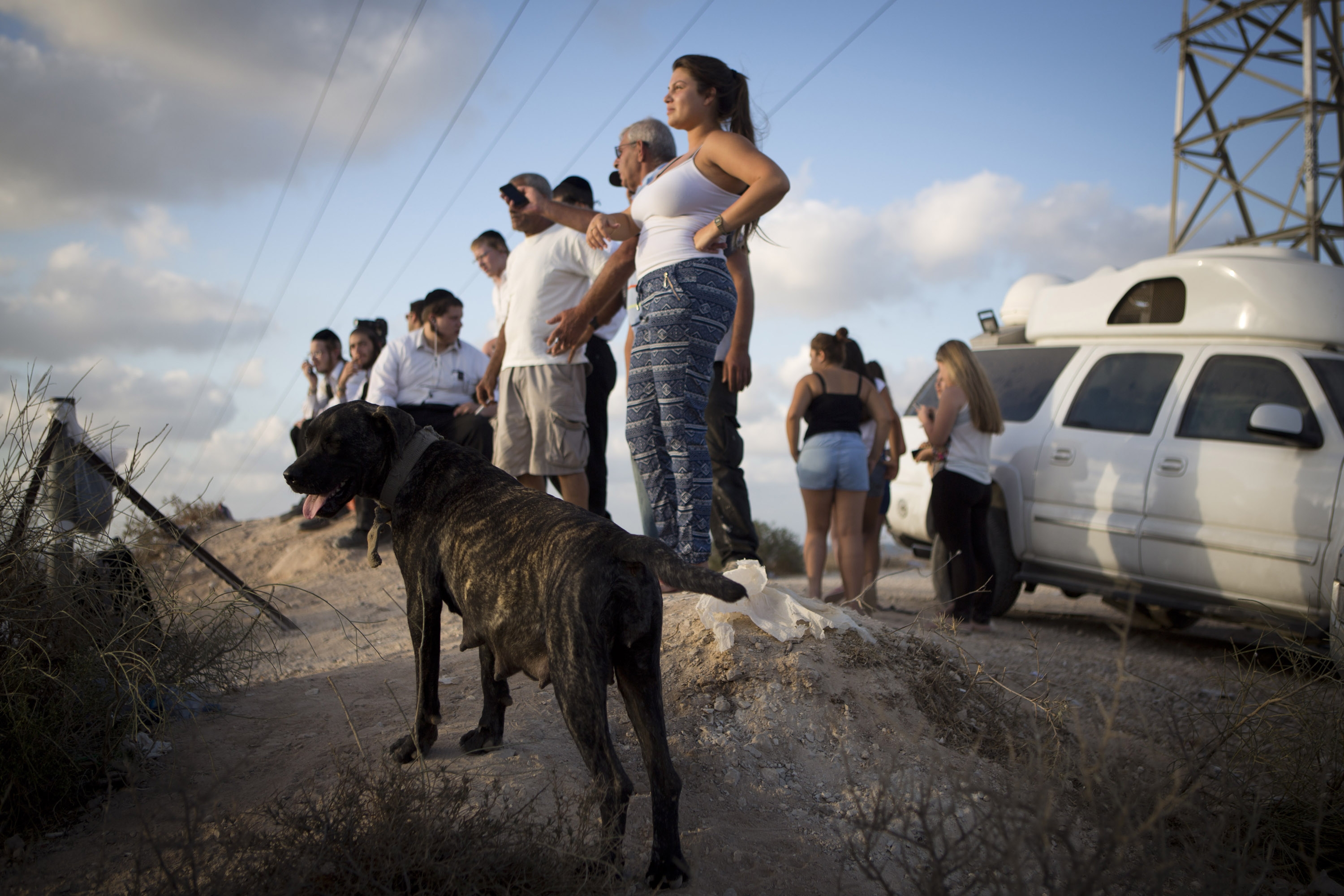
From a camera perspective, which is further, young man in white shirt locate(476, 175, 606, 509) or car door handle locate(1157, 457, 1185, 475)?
car door handle locate(1157, 457, 1185, 475)

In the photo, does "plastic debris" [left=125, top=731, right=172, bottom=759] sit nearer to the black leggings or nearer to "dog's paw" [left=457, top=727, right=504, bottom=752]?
"dog's paw" [left=457, top=727, right=504, bottom=752]

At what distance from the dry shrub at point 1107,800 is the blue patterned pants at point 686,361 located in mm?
1267

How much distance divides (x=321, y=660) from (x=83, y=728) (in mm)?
2060

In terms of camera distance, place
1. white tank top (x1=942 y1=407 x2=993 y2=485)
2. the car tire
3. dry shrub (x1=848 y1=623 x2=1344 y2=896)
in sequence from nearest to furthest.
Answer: dry shrub (x1=848 y1=623 x2=1344 y2=896) < white tank top (x1=942 y1=407 x2=993 y2=485) < the car tire

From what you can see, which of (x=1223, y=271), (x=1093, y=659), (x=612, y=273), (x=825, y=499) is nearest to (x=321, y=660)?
(x=612, y=273)

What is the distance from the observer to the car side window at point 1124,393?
241 inches

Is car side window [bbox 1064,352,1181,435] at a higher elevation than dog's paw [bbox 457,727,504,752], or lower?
higher

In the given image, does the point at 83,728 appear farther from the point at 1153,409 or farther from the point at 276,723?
→ the point at 1153,409

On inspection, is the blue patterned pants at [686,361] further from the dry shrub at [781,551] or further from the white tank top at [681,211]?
the dry shrub at [781,551]

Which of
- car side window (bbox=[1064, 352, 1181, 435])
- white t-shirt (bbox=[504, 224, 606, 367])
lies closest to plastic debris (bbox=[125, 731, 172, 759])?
white t-shirt (bbox=[504, 224, 606, 367])

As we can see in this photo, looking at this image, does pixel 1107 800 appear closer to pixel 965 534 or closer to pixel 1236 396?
pixel 965 534

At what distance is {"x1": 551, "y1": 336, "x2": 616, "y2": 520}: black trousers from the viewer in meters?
5.61

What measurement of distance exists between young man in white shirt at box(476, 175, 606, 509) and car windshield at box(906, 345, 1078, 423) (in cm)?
354

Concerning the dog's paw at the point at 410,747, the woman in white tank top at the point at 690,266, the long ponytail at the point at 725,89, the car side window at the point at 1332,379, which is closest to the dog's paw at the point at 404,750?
the dog's paw at the point at 410,747
